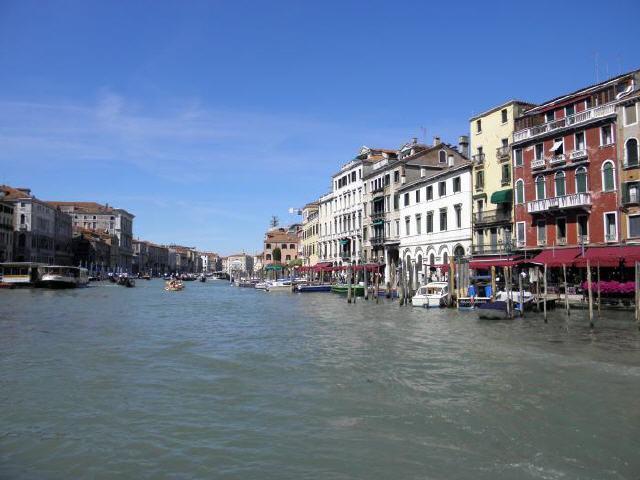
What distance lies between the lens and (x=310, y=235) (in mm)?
81062

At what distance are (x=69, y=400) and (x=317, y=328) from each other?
12.6 metres

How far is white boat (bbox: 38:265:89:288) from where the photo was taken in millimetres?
58594

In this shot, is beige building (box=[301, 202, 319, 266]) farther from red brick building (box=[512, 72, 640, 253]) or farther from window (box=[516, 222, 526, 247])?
red brick building (box=[512, 72, 640, 253])

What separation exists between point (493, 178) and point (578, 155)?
7147 mm

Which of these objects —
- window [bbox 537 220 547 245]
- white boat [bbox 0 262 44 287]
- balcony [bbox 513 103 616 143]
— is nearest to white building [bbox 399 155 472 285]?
balcony [bbox 513 103 616 143]

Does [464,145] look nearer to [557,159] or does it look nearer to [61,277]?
[557,159]

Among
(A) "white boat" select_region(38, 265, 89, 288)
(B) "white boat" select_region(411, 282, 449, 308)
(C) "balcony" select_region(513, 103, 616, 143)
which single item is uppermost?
(C) "balcony" select_region(513, 103, 616, 143)

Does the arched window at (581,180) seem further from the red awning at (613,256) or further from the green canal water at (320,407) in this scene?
the green canal water at (320,407)

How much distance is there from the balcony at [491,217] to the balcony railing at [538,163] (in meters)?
3.66

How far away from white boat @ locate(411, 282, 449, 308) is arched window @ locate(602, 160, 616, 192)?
10024 millimetres

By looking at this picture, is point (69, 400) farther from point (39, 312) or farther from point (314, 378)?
point (39, 312)

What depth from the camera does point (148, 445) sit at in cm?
758

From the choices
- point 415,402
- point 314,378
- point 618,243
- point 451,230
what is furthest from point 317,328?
point 451,230

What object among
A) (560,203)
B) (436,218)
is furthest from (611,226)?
(436,218)
